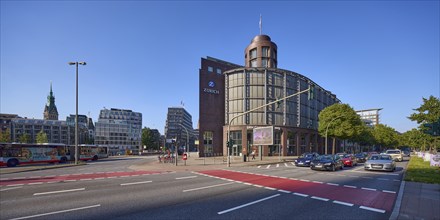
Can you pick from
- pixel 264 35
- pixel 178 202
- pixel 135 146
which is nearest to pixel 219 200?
pixel 178 202

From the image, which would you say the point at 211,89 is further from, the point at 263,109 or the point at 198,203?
the point at 198,203

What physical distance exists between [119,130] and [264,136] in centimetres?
10258

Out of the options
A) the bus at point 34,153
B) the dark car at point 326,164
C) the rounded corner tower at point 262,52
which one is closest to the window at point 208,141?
the rounded corner tower at point 262,52

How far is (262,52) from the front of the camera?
61125 millimetres

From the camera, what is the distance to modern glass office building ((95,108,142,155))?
4569 inches

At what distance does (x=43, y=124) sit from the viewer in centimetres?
12212

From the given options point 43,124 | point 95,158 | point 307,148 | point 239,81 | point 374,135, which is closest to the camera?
point 95,158

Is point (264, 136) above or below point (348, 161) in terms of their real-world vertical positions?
above

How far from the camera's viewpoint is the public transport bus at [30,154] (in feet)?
89.7

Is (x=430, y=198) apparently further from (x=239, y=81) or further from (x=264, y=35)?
(x=264, y=35)

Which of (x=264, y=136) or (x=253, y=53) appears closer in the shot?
(x=264, y=136)

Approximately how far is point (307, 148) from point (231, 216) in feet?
187

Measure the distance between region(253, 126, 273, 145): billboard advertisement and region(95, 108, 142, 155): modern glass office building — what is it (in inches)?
3412

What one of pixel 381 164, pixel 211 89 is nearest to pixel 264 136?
pixel 381 164
